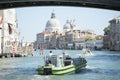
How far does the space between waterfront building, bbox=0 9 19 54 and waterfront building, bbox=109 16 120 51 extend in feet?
55.2

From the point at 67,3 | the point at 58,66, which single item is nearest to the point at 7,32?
the point at 58,66

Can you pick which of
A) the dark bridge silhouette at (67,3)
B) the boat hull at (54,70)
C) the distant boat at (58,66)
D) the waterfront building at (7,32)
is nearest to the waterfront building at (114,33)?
the waterfront building at (7,32)

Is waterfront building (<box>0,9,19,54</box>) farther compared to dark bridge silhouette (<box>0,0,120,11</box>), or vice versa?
waterfront building (<box>0,9,19,54</box>)

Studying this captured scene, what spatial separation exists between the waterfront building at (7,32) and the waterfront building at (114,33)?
16812 millimetres

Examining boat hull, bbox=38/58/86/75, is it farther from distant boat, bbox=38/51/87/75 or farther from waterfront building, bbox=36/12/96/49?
waterfront building, bbox=36/12/96/49

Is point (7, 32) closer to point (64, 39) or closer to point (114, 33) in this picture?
point (114, 33)

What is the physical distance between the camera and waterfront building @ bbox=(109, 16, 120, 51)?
59344 mm

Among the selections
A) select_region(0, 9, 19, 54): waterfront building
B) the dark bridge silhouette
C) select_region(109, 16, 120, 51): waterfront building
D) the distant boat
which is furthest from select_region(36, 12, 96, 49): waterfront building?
the dark bridge silhouette

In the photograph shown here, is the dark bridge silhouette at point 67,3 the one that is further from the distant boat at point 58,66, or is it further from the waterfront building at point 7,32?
the waterfront building at point 7,32

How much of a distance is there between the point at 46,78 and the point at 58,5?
2.89 metres

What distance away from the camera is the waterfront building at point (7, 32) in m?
35.8

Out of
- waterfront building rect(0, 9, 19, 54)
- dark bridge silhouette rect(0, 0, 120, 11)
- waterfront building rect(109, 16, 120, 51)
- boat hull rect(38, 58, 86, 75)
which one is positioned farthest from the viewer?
waterfront building rect(109, 16, 120, 51)

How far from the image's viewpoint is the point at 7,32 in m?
40.6

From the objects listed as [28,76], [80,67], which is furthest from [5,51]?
[28,76]
